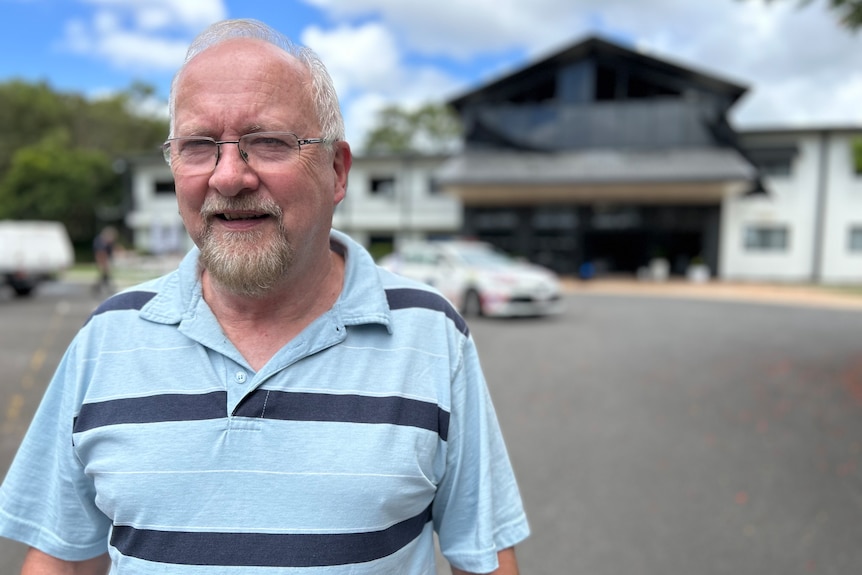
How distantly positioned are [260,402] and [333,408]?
0.16 m

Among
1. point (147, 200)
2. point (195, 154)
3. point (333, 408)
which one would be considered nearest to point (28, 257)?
point (147, 200)

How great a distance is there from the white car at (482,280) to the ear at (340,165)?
33.2ft

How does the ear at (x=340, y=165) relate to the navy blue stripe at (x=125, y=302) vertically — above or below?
above

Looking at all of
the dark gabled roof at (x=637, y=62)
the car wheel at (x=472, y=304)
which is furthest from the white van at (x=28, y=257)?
the dark gabled roof at (x=637, y=62)

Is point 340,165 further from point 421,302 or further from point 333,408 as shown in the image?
point 333,408

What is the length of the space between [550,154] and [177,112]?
24436 mm

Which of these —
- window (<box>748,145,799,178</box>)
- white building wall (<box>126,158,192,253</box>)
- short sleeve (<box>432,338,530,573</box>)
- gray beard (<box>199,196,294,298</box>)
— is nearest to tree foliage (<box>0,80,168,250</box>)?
white building wall (<box>126,158,192,253</box>)

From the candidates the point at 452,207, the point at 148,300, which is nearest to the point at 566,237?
the point at 452,207

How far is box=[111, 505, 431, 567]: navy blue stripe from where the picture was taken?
4.25 feet

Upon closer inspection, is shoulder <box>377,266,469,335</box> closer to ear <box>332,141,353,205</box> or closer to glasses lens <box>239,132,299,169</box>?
ear <box>332,141,353,205</box>

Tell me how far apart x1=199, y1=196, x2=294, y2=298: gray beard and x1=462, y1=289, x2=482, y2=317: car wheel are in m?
→ 11.1

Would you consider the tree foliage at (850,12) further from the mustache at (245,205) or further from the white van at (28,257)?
the white van at (28,257)

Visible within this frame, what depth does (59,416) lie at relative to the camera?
4.82ft

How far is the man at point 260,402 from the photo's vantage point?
1.32m
